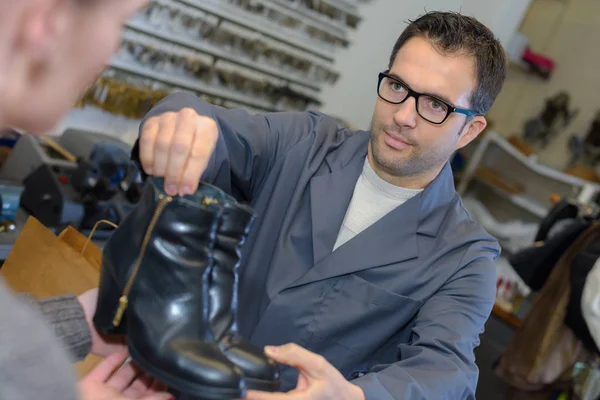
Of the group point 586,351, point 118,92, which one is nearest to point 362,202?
point 118,92

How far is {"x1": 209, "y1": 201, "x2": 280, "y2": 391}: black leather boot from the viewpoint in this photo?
90 centimetres

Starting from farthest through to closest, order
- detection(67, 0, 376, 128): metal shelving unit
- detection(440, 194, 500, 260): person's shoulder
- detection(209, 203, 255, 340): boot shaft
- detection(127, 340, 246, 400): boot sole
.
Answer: detection(67, 0, 376, 128): metal shelving unit, detection(440, 194, 500, 260): person's shoulder, detection(209, 203, 255, 340): boot shaft, detection(127, 340, 246, 400): boot sole

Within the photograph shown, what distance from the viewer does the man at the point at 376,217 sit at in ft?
5.00

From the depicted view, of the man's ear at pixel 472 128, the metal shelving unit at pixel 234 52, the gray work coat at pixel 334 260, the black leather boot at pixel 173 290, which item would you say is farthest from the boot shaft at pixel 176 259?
the metal shelving unit at pixel 234 52

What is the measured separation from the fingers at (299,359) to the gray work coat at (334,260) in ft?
1.44

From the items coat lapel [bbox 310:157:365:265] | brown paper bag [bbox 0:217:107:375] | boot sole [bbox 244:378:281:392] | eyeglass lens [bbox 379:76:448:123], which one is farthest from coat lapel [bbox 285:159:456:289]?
boot sole [bbox 244:378:281:392]

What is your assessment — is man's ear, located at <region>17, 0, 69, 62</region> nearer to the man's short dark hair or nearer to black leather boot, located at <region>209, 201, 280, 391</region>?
black leather boot, located at <region>209, 201, 280, 391</region>

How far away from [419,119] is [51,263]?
1.08 metres

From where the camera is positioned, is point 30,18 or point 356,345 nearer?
point 30,18

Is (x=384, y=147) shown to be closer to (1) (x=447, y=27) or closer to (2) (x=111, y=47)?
(1) (x=447, y=27)

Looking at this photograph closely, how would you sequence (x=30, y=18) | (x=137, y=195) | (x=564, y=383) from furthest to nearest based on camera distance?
(x=564, y=383) → (x=137, y=195) → (x=30, y=18)

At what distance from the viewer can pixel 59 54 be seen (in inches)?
23.4

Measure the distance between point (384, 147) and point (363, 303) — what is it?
450 millimetres

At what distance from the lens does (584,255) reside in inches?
136
